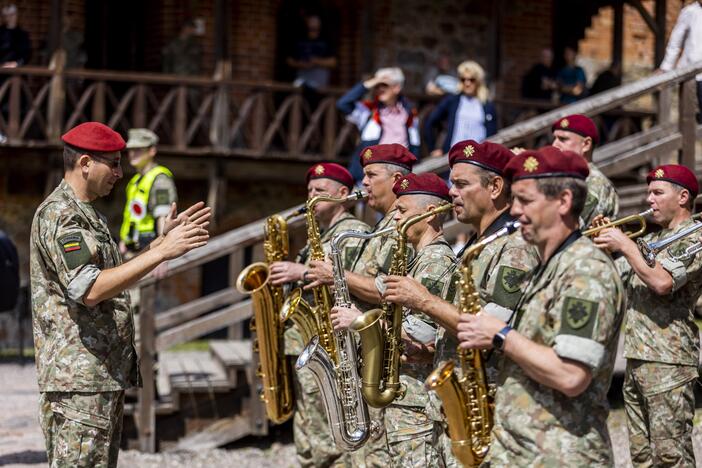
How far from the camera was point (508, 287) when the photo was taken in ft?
16.2

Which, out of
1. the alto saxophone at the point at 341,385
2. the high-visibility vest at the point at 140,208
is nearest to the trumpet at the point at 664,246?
the alto saxophone at the point at 341,385

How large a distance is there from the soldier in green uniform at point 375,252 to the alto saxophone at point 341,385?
0.10 m

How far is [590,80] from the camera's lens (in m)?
21.1

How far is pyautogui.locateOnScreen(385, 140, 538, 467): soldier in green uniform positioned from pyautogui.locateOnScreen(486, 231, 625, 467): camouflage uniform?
44 centimetres

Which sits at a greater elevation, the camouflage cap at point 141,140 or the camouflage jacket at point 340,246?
the camouflage cap at point 141,140

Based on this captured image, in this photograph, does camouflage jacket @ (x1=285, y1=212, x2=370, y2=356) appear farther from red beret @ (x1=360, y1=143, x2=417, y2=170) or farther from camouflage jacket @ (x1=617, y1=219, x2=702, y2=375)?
camouflage jacket @ (x1=617, y1=219, x2=702, y2=375)

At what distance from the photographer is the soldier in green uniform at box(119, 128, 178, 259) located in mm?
9422

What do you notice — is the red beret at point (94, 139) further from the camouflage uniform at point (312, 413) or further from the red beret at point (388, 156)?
the camouflage uniform at point (312, 413)

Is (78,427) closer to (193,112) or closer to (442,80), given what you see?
(193,112)

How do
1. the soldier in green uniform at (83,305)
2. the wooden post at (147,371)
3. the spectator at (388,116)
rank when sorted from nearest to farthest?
the soldier in green uniform at (83,305) → the wooden post at (147,371) → the spectator at (388,116)

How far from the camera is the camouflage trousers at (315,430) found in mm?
7418

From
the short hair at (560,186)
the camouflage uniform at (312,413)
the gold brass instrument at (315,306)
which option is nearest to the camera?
the short hair at (560,186)

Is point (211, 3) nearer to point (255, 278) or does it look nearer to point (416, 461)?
point (255, 278)

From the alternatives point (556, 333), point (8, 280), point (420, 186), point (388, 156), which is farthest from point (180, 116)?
point (556, 333)
